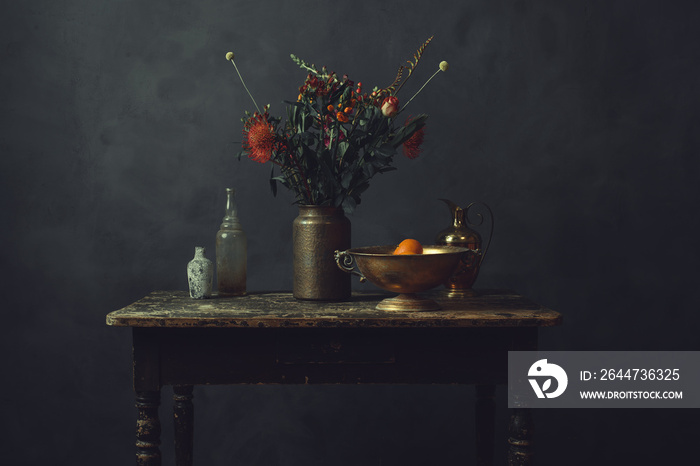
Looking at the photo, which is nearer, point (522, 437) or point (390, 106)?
point (522, 437)

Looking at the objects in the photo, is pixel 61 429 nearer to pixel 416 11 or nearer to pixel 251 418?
pixel 251 418

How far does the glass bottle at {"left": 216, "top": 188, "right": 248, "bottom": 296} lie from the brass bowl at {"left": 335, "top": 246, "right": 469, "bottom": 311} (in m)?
0.36

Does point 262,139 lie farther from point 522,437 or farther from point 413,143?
point 522,437

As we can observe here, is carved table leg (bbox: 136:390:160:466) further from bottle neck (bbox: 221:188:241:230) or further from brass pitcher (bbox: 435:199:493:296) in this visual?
brass pitcher (bbox: 435:199:493:296)

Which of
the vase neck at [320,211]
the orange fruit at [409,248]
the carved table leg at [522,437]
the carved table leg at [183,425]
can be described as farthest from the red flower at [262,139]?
the carved table leg at [522,437]

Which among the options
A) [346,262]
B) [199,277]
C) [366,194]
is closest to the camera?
[346,262]

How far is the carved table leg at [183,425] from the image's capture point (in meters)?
2.03

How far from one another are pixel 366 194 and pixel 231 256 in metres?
0.65

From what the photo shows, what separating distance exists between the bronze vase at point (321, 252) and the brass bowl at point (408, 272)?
142 mm

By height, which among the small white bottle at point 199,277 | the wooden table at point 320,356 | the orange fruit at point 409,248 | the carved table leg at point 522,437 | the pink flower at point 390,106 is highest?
the pink flower at point 390,106

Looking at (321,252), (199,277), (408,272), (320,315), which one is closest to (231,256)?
(199,277)

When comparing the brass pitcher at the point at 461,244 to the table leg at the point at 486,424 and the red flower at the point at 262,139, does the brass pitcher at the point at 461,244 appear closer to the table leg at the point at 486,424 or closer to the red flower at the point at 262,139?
the table leg at the point at 486,424

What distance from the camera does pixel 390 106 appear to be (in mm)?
1760

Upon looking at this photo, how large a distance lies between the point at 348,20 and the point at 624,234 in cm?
117
